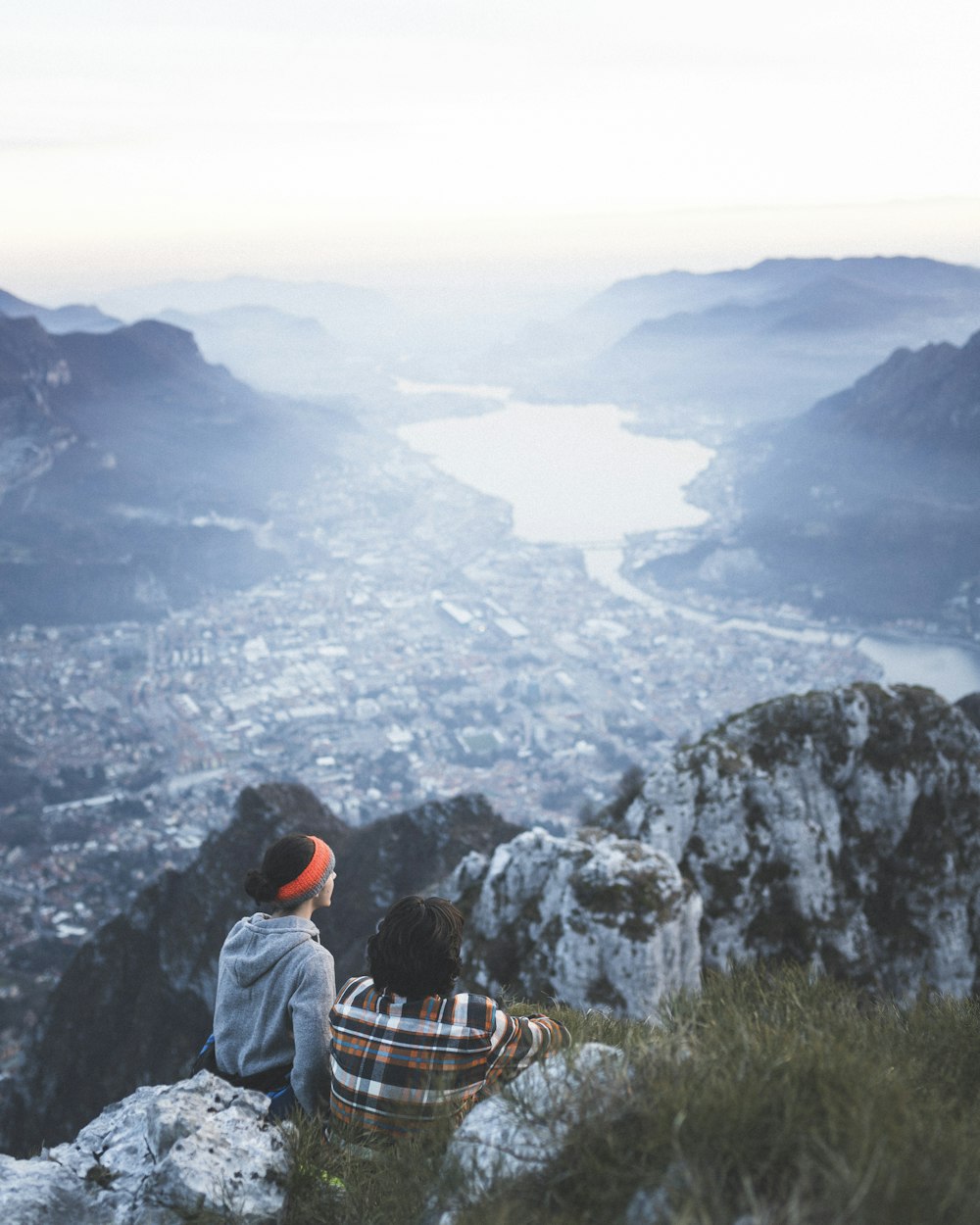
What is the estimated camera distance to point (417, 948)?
3.56 meters

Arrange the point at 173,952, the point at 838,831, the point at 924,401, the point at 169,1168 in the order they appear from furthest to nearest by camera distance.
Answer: the point at 924,401 → the point at 173,952 → the point at 838,831 → the point at 169,1168

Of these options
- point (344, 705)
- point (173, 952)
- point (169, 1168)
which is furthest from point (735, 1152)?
point (344, 705)

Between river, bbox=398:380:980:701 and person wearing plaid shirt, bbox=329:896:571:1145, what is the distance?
73.1 m

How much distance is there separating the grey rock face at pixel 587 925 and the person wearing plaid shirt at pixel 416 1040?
6.33 metres

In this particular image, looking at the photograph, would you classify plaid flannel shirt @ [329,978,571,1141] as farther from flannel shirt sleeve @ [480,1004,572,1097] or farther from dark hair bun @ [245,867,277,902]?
dark hair bun @ [245,867,277,902]

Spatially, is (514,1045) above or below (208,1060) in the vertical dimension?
above

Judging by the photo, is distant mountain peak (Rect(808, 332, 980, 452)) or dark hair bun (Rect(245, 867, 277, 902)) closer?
dark hair bun (Rect(245, 867, 277, 902))

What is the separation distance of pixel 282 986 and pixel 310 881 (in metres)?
0.51

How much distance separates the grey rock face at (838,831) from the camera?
12203 mm

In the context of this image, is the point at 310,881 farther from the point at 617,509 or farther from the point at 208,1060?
the point at 617,509

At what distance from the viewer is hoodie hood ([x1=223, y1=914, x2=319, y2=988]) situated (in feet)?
12.9

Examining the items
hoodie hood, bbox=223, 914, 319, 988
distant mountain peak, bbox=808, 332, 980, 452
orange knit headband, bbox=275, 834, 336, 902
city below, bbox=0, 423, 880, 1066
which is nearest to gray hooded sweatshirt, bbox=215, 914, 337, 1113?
hoodie hood, bbox=223, 914, 319, 988

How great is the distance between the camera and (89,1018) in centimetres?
2247

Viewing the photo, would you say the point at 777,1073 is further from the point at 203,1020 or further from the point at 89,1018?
the point at 89,1018
